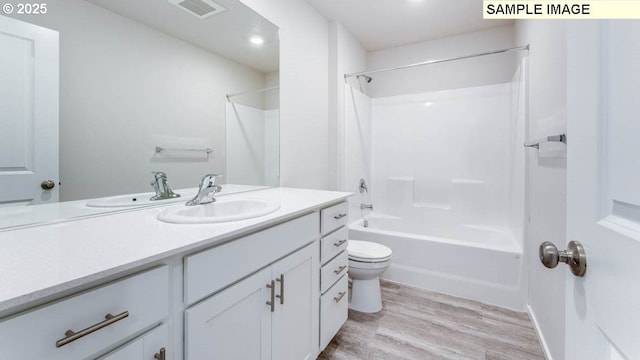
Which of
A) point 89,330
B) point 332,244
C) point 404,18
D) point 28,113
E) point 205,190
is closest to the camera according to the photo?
point 89,330

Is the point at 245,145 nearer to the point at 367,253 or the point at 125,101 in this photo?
the point at 125,101

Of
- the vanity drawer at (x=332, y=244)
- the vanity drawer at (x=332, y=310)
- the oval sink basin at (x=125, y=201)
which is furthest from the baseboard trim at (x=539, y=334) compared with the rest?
the oval sink basin at (x=125, y=201)

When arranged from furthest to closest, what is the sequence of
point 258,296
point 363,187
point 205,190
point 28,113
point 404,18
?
point 363,187 < point 404,18 < point 205,190 < point 258,296 < point 28,113

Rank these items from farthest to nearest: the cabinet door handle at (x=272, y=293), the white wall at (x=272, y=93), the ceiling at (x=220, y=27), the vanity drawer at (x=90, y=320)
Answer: the white wall at (x=272, y=93)
the ceiling at (x=220, y=27)
the cabinet door handle at (x=272, y=293)
the vanity drawer at (x=90, y=320)

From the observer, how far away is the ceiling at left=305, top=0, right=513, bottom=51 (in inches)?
90.0

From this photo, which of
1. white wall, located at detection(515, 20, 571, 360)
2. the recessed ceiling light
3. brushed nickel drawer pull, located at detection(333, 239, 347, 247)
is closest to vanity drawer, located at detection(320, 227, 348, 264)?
brushed nickel drawer pull, located at detection(333, 239, 347, 247)

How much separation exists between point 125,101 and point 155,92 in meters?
0.15

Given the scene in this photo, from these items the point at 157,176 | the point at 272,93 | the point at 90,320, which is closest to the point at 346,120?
the point at 272,93

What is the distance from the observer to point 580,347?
0.52 m

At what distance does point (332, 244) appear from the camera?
1.53 metres

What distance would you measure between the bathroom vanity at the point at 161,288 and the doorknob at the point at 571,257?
81 centimetres

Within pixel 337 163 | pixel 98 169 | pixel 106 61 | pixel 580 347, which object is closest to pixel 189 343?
pixel 98 169

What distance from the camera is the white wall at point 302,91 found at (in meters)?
2.03

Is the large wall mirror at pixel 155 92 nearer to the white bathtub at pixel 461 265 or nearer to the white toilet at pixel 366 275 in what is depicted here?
the white toilet at pixel 366 275
